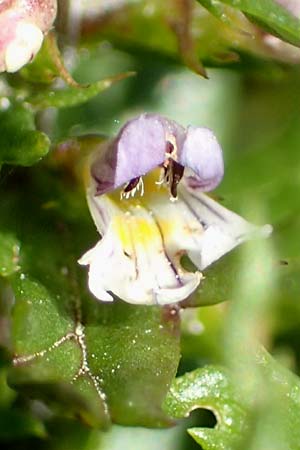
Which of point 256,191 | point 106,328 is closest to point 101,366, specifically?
point 106,328

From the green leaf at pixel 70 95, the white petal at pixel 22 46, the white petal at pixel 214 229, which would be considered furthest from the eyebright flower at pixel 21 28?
the white petal at pixel 214 229

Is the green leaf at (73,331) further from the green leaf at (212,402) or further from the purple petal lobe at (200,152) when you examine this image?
the purple petal lobe at (200,152)

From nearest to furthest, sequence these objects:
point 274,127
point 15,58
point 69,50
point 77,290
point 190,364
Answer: point 15,58 < point 77,290 < point 190,364 < point 69,50 < point 274,127

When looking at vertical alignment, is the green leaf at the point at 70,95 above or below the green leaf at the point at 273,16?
below

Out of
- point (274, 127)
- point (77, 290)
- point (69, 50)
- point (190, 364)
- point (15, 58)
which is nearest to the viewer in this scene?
point (15, 58)

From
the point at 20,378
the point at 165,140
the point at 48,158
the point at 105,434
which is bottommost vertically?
the point at 105,434

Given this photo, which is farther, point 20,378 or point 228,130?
point 228,130

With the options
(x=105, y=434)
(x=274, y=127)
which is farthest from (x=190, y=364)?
(x=274, y=127)

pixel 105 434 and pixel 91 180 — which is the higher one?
pixel 91 180

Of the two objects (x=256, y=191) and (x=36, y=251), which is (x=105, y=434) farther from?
(x=256, y=191)
